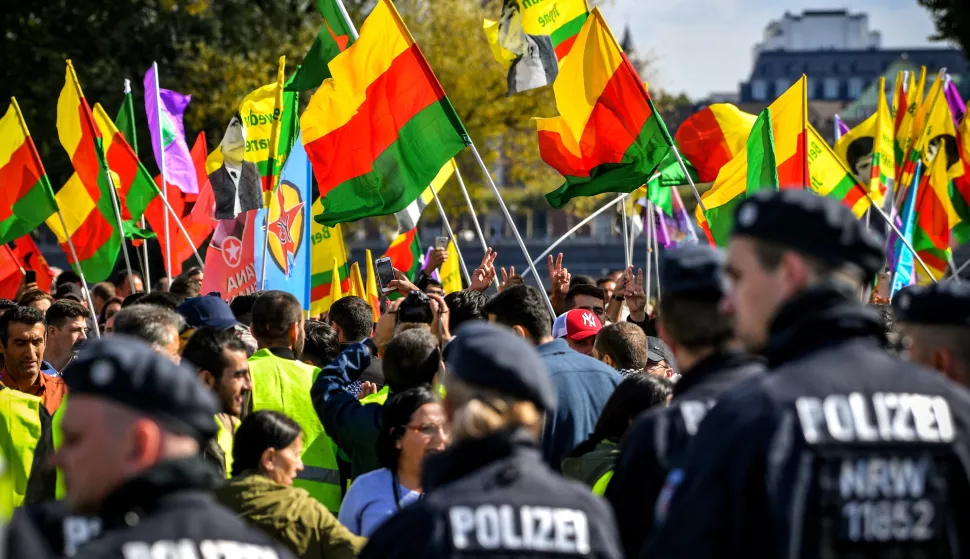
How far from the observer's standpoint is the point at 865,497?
9.71 ft

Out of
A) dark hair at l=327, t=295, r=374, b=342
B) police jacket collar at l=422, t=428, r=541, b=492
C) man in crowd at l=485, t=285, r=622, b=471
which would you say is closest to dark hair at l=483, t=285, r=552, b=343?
man in crowd at l=485, t=285, r=622, b=471

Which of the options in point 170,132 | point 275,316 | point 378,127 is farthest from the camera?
point 170,132

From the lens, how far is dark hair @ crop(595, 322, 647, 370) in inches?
267

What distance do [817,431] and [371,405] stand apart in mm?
2745

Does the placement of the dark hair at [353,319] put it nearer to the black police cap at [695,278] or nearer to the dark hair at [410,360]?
the dark hair at [410,360]

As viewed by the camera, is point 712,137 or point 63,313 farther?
point 712,137

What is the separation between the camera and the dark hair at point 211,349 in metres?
5.36

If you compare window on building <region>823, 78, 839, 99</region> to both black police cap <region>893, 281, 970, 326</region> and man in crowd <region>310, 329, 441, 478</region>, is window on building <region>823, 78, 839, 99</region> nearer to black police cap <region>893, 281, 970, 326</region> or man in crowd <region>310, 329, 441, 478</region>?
man in crowd <region>310, 329, 441, 478</region>

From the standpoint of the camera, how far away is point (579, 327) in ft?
24.5

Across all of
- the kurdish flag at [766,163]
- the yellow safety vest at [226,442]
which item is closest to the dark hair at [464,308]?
the yellow safety vest at [226,442]

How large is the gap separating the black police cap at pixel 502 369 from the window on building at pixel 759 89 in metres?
141

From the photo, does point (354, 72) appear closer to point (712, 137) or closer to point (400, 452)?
point (712, 137)

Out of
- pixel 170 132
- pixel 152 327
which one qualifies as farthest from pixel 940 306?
pixel 170 132

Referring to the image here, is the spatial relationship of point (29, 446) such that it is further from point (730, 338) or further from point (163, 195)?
point (163, 195)
